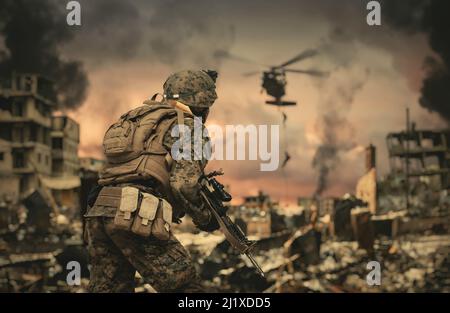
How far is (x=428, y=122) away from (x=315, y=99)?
5.67 ft

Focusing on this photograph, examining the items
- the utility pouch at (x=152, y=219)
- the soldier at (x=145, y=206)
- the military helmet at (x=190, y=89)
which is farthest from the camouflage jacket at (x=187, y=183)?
the military helmet at (x=190, y=89)

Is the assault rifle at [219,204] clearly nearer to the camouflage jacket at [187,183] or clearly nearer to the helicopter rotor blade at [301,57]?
the camouflage jacket at [187,183]

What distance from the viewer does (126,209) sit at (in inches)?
157

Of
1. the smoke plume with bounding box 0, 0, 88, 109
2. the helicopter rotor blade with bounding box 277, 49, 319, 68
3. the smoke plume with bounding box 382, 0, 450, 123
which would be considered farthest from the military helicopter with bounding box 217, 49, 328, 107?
the smoke plume with bounding box 0, 0, 88, 109

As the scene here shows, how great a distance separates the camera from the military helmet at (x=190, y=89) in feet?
14.6

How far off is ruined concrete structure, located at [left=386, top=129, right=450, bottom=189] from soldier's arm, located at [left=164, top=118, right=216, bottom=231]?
5.57 m

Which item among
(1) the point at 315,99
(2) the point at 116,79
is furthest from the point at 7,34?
(1) the point at 315,99

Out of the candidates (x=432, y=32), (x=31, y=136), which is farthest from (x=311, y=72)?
(x=31, y=136)

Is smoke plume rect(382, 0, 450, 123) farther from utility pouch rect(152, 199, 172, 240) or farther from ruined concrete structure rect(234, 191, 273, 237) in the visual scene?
utility pouch rect(152, 199, 172, 240)

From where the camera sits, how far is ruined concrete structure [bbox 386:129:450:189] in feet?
30.6

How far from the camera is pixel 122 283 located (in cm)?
426

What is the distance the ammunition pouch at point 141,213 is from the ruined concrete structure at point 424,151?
5.78m

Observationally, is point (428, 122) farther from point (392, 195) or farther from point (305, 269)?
point (305, 269)

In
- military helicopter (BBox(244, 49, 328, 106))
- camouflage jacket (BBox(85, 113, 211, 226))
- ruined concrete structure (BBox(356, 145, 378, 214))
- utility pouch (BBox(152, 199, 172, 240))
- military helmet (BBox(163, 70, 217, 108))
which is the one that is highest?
military helicopter (BBox(244, 49, 328, 106))
